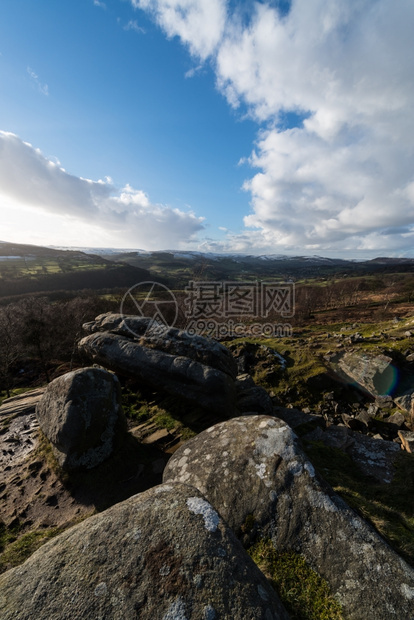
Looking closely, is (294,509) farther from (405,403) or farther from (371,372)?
(371,372)

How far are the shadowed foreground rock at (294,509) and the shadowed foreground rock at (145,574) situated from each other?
1566 millimetres

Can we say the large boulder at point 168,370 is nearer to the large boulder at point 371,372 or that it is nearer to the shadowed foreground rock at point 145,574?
the shadowed foreground rock at point 145,574

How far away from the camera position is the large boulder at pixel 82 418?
9.59m

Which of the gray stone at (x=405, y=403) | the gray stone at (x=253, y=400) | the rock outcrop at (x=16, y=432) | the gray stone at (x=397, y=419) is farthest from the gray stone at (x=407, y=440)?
the rock outcrop at (x=16, y=432)

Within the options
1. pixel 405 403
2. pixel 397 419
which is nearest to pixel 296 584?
pixel 397 419

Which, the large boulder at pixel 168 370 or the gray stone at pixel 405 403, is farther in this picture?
the gray stone at pixel 405 403

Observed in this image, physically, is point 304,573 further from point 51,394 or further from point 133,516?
point 51,394

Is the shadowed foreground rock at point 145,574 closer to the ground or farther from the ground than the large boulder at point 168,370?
farther from the ground

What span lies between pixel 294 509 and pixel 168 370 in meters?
8.85

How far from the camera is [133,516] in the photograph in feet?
14.0

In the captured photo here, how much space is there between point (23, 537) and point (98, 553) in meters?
6.00

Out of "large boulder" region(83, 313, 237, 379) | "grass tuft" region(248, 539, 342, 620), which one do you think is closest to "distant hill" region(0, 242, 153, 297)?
"large boulder" region(83, 313, 237, 379)

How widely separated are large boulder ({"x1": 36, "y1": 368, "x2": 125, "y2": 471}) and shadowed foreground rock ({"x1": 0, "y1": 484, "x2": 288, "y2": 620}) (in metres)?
5.83

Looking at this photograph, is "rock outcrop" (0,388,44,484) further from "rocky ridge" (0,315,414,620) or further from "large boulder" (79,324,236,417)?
"rocky ridge" (0,315,414,620)
